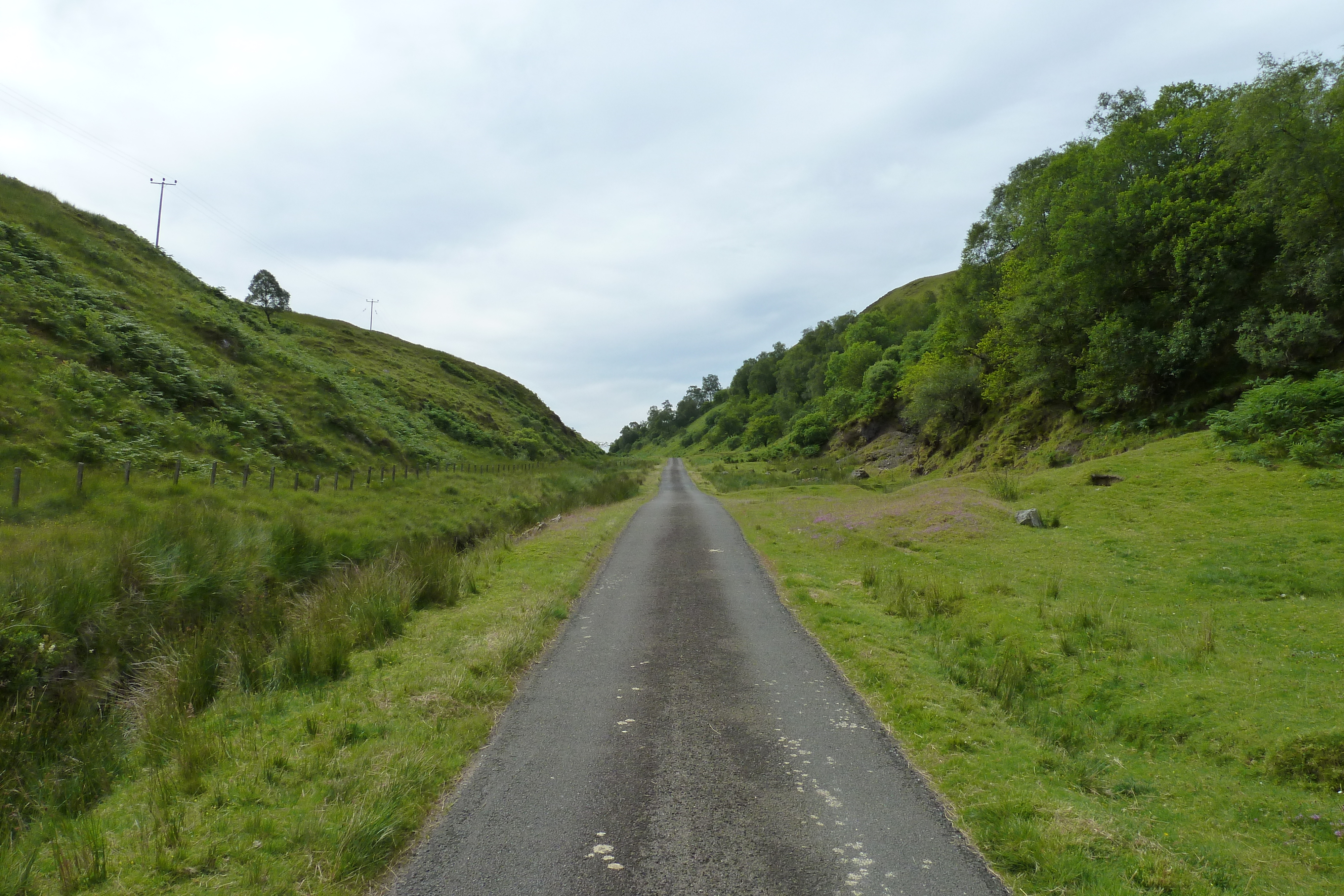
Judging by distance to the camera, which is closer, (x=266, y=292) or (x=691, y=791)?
(x=691, y=791)

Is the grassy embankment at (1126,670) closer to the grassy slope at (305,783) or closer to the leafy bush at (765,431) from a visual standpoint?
the grassy slope at (305,783)

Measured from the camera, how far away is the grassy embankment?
4.76 meters

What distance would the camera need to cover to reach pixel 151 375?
24875mm

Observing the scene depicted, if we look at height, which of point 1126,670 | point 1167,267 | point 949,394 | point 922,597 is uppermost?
point 1167,267

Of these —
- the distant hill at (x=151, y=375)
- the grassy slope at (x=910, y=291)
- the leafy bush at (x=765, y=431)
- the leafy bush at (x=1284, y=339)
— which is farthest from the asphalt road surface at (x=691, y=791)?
the grassy slope at (x=910, y=291)

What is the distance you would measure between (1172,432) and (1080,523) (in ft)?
39.0

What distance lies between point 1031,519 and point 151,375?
33142mm

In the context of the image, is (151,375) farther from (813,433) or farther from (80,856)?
(813,433)

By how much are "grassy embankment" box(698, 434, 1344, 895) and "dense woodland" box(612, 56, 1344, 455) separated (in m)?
6.62

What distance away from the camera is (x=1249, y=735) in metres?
6.28

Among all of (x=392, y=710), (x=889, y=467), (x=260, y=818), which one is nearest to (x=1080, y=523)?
(x=392, y=710)

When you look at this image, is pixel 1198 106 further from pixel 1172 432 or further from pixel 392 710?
pixel 392 710

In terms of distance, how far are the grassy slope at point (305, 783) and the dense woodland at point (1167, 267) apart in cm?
2204

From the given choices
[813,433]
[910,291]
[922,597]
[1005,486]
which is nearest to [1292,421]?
[1005,486]
